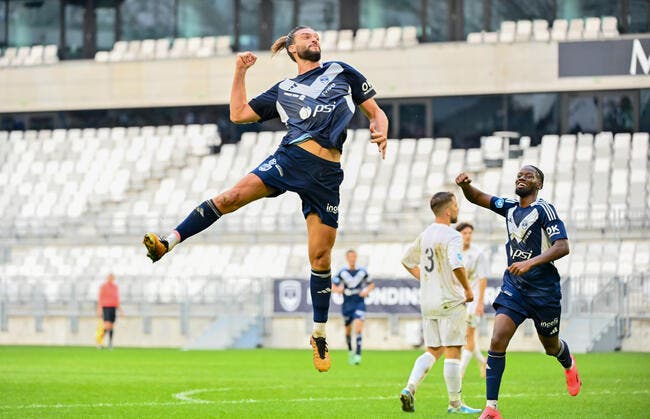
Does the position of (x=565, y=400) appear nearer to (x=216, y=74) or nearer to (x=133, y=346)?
(x=133, y=346)

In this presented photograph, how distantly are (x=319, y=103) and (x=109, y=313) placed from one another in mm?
19551

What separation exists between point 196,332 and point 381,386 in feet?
44.7

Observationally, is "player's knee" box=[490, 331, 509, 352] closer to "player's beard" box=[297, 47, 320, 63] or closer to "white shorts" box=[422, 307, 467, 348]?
"white shorts" box=[422, 307, 467, 348]

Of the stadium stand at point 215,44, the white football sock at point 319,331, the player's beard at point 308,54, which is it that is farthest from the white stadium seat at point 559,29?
the white football sock at point 319,331

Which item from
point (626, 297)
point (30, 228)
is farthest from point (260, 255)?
point (626, 297)

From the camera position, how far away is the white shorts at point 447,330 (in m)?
12.9

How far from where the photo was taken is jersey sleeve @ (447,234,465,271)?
12820mm

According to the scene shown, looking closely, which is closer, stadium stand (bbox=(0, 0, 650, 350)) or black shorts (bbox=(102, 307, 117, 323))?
black shorts (bbox=(102, 307, 117, 323))

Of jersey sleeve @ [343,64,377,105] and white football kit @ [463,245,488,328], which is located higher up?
jersey sleeve @ [343,64,377,105]

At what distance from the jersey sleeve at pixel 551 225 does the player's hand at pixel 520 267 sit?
1.06ft

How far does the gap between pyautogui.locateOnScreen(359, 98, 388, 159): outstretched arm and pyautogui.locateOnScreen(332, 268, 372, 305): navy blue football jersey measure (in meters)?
13.3

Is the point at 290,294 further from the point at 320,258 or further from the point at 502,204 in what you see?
the point at 320,258

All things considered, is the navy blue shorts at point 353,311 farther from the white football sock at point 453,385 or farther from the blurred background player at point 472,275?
the white football sock at point 453,385

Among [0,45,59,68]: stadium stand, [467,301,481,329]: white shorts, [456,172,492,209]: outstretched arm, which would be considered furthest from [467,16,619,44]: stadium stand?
[456,172,492,209]: outstretched arm
